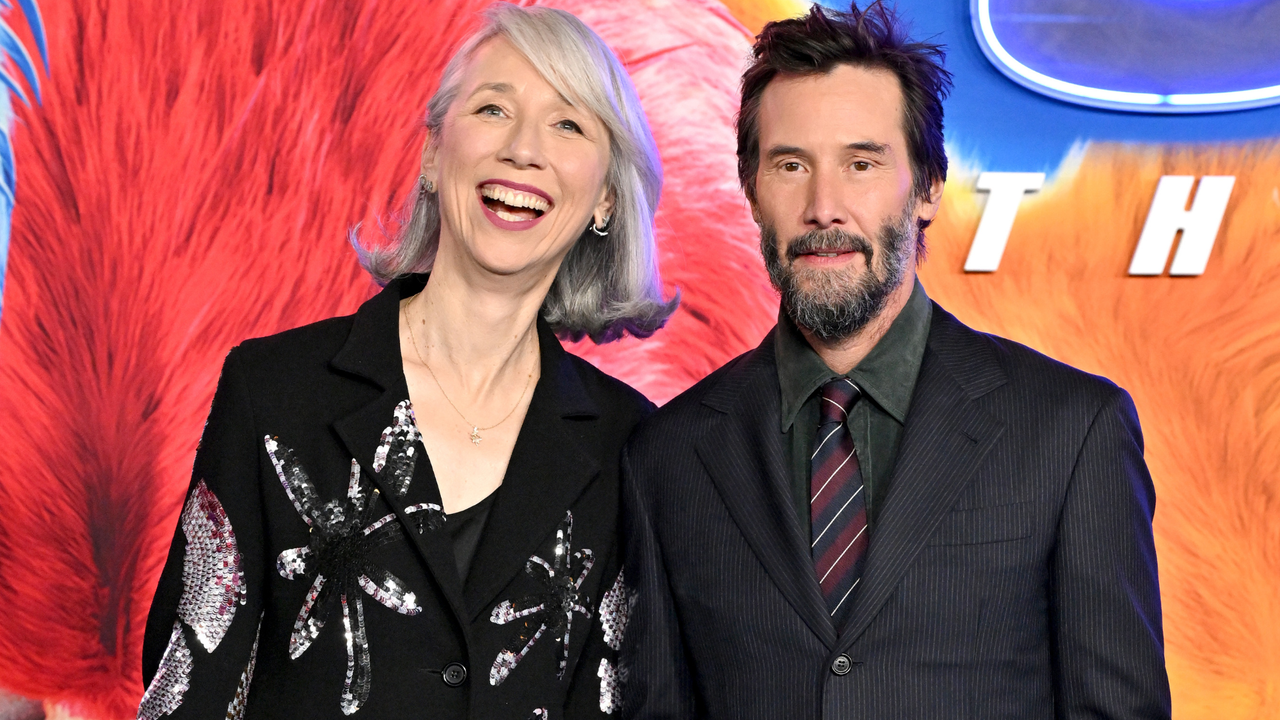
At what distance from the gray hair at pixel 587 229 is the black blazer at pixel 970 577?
696 millimetres

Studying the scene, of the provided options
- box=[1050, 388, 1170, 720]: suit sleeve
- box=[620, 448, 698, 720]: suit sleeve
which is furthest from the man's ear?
box=[620, 448, 698, 720]: suit sleeve

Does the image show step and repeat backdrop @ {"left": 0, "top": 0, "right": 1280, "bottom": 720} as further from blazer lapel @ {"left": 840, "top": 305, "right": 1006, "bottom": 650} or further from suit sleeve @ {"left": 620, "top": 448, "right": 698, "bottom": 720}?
suit sleeve @ {"left": 620, "top": 448, "right": 698, "bottom": 720}

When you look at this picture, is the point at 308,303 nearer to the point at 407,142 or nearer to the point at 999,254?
the point at 407,142

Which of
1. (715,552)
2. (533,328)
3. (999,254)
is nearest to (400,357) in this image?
(533,328)

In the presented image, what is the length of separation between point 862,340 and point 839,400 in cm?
14

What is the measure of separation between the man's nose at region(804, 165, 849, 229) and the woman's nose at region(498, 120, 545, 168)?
1.78 feet

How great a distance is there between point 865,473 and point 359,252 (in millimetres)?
1278

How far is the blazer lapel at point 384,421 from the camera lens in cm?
202

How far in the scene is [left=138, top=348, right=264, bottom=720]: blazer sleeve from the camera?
6.54 feet

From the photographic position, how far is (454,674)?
2.01m

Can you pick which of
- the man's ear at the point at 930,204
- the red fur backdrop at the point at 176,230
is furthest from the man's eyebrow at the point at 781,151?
the red fur backdrop at the point at 176,230

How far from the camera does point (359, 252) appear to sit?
8.61 feet

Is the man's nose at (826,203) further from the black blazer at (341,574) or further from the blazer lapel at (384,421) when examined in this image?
the blazer lapel at (384,421)

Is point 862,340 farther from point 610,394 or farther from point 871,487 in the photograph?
point 610,394
